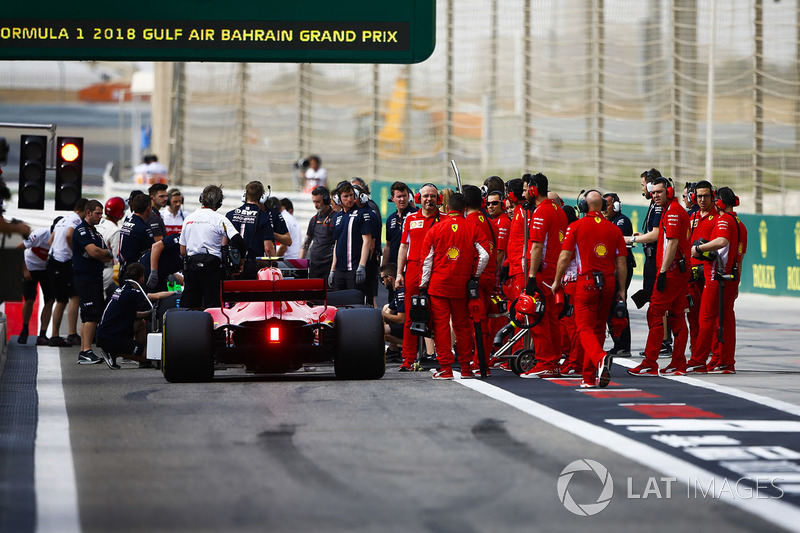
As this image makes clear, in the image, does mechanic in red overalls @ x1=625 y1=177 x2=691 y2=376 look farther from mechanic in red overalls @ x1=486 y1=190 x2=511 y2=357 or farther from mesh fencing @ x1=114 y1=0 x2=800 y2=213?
mesh fencing @ x1=114 y1=0 x2=800 y2=213

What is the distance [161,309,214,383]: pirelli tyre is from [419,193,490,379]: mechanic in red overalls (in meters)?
2.00

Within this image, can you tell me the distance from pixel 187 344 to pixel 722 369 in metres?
5.03

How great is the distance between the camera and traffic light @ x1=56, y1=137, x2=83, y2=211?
17.4 m

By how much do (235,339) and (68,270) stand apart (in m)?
5.39

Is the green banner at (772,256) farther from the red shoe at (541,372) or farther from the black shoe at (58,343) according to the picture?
the black shoe at (58,343)

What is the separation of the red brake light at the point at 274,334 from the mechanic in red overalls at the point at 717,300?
403cm

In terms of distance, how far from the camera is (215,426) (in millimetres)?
9883

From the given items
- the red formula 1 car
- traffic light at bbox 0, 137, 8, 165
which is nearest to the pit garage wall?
the red formula 1 car

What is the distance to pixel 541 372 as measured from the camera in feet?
44.0

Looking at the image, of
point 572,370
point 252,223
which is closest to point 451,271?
point 572,370

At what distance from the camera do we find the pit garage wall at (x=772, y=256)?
24.6m

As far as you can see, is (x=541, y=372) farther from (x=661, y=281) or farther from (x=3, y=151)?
(x=3, y=151)

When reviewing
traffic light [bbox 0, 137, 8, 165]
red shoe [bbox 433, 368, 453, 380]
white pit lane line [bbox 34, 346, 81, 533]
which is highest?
traffic light [bbox 0, 137, 8, 165]

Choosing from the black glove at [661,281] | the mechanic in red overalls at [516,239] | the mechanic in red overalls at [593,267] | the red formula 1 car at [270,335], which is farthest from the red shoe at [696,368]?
the red formula 1 car at [270,335]
